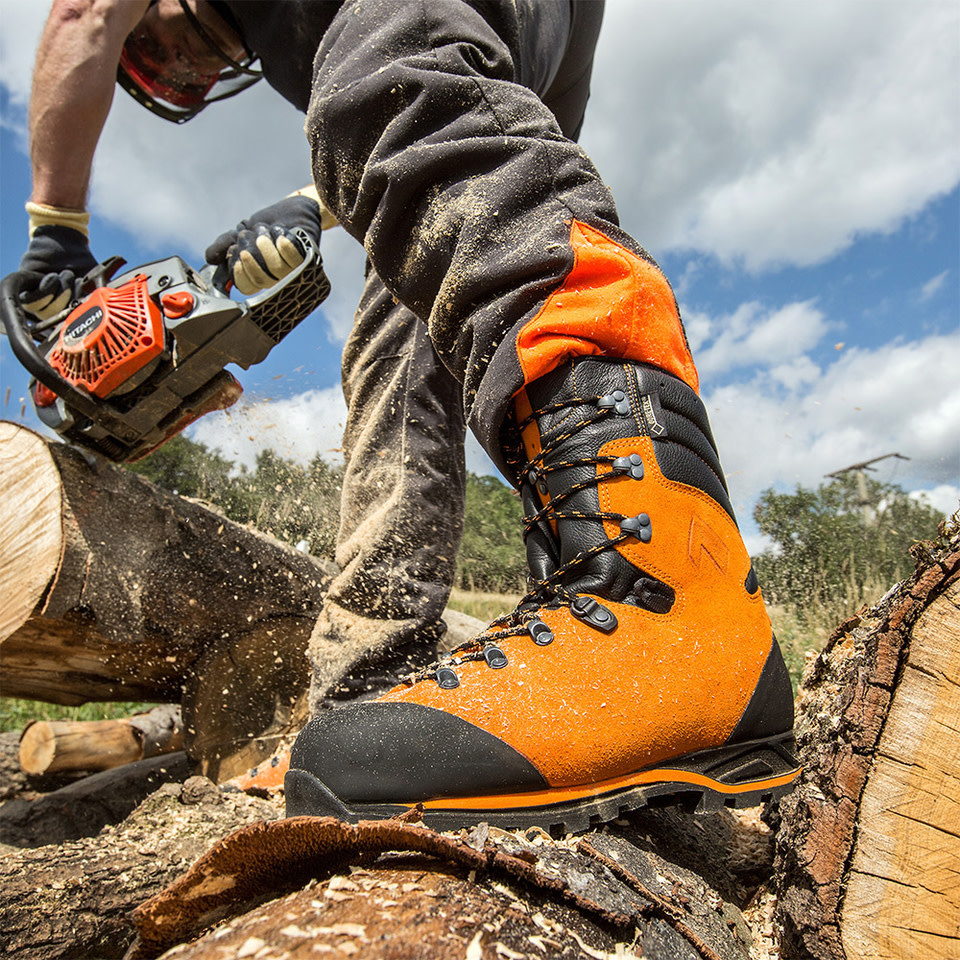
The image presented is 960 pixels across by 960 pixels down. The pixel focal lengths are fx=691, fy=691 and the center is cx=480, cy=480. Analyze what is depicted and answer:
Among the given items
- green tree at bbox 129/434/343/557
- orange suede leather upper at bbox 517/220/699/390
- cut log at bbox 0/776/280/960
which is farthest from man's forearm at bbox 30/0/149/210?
cut log at bbox 0/776/280/960

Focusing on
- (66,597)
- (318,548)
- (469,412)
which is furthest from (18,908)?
(318,548)

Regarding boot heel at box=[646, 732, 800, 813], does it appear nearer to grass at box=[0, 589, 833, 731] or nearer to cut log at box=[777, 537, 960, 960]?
cut log at box=[777, 537, 960, 960]

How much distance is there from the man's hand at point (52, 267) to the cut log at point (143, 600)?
33cm

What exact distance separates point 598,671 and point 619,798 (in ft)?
0.50

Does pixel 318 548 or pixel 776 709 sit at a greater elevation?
pixel 318 548

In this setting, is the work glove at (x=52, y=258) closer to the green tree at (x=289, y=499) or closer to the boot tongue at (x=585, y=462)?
the green tree at (x=289, y=499)

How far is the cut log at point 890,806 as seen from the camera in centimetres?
64

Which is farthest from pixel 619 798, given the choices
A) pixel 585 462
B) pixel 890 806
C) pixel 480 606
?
pixel 480 606

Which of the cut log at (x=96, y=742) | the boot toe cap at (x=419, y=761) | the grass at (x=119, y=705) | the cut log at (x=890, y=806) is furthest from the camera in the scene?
the grass at (x=119, y=705)

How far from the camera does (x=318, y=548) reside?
2959mm

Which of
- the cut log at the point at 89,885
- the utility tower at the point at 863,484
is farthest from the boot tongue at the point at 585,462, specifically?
the utility tower at the point at 863,484

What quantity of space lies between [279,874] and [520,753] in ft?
1.06

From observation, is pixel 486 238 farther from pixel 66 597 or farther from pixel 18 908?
pixel 66 597

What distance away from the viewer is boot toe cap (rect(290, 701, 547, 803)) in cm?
81
